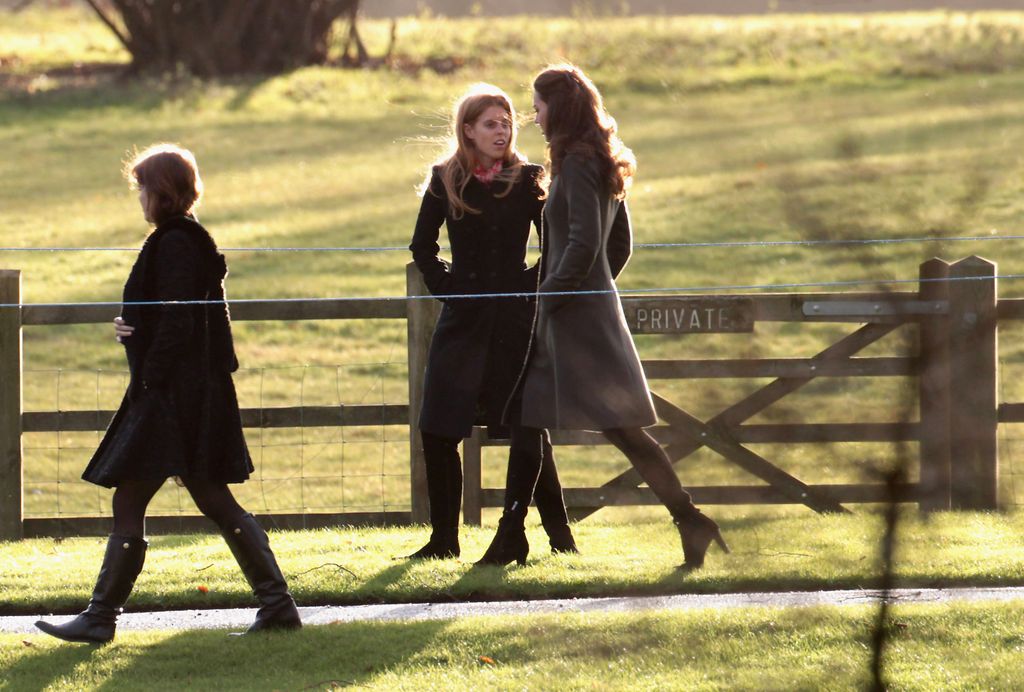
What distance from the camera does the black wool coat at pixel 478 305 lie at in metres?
5.55

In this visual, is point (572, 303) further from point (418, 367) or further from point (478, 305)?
point (418, 367)

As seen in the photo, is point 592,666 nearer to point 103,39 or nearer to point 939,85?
point 939,85

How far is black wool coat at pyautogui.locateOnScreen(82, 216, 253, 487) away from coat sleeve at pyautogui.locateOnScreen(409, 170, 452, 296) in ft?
3.66

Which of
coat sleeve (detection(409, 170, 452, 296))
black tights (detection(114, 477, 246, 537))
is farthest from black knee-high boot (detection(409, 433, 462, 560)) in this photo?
black tights (detection(114, 477, 246, 537))

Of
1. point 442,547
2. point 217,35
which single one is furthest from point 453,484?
point 217,35

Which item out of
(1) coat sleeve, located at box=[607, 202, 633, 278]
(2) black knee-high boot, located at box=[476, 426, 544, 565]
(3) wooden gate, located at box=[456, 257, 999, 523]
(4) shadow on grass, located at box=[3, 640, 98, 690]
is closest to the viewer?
(3) wooden gate, located at box=[456, 257, 999, 523]

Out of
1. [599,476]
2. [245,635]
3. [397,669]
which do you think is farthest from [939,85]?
[599,476]

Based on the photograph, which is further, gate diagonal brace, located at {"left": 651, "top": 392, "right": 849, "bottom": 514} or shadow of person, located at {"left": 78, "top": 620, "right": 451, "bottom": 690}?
shadow of person, located at {"left": 78, "top": 620, "right": 451, "bottom": 690}

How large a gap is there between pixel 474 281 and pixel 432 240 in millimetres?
222

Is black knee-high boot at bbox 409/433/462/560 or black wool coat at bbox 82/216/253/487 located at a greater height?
black wool coat at bbox 82/216/253/487

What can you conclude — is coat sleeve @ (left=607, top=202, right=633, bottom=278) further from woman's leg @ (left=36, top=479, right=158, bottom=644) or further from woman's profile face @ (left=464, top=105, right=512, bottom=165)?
woman's leg @ (left=36, top=479, right=158, bottom=644)

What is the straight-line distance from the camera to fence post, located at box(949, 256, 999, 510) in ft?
6.79

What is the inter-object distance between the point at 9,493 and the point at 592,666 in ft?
16.0

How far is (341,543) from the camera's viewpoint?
21.2 feet
